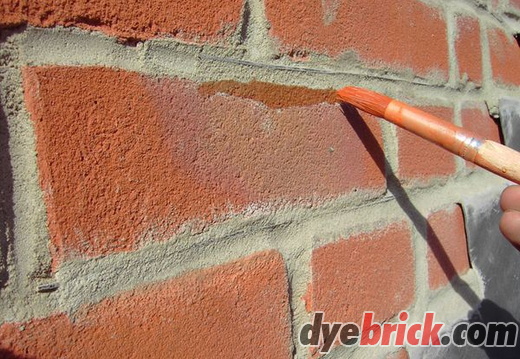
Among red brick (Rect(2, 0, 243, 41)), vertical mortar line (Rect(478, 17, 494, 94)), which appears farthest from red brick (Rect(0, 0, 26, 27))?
vertical mortar line (Rect(478, 17, 494, 94))

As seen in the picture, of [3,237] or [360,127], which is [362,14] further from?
[3,237]

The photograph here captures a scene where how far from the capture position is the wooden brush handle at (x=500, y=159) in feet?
1.22

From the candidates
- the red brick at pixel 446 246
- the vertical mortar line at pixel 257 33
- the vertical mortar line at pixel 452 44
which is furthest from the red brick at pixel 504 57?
the vertical mortar line at pixel 257 33

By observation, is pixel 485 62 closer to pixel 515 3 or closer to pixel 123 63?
pixel 515 3

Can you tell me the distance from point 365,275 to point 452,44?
331 millimetres

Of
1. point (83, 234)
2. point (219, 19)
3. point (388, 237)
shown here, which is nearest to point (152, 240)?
point (83, 234)

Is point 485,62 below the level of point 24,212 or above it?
above

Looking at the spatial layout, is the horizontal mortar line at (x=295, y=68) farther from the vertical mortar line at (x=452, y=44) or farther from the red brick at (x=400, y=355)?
the red brick at (x=400, y=355)

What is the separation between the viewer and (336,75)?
1.42 feet

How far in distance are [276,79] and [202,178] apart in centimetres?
11

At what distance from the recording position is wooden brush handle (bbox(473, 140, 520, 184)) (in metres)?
0.37

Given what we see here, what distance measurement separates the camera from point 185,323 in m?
0.31

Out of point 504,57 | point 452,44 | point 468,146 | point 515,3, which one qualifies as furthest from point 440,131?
point 515,3

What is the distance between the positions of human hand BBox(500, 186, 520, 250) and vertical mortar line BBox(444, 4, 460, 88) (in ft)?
0.57
